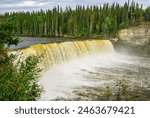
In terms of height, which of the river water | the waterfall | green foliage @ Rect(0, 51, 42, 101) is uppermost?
green foliage @ Rect(0, 51, 42, 101)

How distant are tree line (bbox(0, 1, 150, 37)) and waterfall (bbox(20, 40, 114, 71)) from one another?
38.2m

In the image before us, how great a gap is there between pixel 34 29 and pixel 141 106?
105123 mm

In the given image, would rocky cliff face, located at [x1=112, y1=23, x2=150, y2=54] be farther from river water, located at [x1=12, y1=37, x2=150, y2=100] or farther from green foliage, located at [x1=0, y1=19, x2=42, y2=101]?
green foliage, located at [x1=0, y1=19, x2=42, y2=101]

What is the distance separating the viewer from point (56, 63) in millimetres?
38594

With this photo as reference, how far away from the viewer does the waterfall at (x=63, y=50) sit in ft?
113

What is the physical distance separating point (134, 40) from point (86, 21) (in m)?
36.9

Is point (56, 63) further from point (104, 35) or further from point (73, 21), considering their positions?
point (73, 21)

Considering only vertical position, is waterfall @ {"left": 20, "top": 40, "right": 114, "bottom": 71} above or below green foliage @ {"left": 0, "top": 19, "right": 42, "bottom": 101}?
below

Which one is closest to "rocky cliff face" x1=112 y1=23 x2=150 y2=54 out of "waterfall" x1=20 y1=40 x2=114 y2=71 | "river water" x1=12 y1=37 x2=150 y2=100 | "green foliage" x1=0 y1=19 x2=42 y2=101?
"waterfall" x1=20 y1=40 x2=114 y2=71

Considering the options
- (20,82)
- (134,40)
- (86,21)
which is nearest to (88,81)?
(20,82)

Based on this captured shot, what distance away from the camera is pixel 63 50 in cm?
4178

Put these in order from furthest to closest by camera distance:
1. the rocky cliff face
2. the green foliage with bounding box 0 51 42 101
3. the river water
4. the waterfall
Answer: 1. the rocky cliff face
2. the waterfall
3. the river water
4. the green foliage with bounding box 0 51 42 101

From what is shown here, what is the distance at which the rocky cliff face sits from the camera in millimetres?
62969

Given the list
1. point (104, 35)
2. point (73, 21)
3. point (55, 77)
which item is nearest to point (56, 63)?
point (55, 77)
